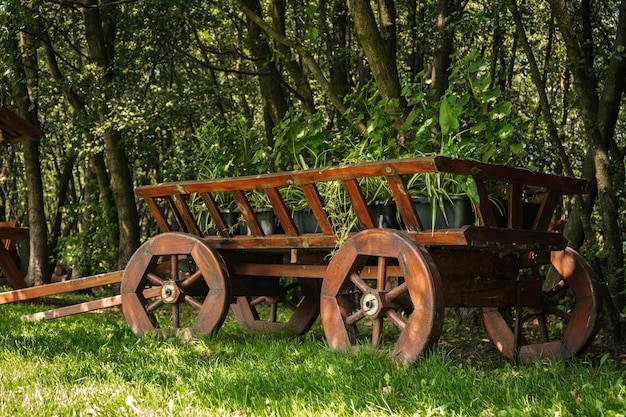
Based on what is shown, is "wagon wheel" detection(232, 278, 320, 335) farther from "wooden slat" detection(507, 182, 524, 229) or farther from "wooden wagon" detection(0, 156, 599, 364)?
"wooden slat" detection(507, 182, 524, 229)

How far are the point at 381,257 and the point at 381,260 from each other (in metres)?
0.02

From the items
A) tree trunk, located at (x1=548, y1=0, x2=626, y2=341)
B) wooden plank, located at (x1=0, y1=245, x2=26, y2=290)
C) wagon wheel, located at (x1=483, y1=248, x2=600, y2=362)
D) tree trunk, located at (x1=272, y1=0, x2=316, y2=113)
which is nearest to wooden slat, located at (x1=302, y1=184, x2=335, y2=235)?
wagon wheel, located at (x1=483, y1=248, x2=600, y2=362)

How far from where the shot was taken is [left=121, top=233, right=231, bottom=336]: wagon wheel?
550 cm

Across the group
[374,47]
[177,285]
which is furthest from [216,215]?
[374,47]

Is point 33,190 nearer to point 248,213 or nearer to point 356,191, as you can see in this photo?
point 248,213

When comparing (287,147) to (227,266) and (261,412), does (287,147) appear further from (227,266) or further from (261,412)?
(261,412)

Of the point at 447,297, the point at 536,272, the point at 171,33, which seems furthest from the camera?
the point at 171,33

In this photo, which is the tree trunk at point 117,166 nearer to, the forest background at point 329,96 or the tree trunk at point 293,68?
the forest background at point 329,96

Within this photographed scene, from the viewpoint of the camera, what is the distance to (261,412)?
11.2 feet

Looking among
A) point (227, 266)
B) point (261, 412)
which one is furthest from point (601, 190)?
point (261, 412)

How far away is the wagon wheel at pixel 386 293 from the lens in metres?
4.24

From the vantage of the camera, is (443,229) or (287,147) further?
(287,147)

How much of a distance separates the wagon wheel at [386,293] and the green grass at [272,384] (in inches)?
5.8

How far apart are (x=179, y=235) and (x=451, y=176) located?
83.9 inches
